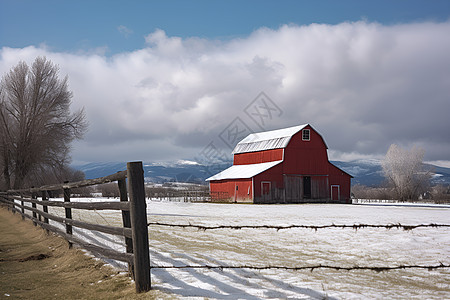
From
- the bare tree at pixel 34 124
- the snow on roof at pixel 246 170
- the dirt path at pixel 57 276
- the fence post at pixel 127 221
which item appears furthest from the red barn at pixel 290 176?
the fence post at pixel 127 221

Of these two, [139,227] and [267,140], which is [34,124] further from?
[139,227]

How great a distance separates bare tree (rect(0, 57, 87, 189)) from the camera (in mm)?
41062

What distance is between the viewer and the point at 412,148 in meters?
81.5

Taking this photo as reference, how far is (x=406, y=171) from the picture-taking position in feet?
259

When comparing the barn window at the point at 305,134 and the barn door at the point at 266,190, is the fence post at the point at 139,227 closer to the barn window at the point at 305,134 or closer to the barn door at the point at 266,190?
the barn door at the point at 266,190

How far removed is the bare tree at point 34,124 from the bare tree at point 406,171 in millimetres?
60180

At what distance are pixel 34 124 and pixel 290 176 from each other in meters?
26.6

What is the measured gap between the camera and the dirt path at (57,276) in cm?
628

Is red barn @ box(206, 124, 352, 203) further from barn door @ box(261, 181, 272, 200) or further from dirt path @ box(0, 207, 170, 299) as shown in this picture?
dirt path @ box(0, 207, 170, 299)

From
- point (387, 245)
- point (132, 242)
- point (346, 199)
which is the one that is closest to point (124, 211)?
point (132, 242)

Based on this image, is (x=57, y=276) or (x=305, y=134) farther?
(x=305, y=134)

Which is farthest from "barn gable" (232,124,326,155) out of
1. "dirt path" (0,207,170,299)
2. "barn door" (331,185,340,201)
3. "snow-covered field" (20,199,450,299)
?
"dirt path" (0,207,170,299)

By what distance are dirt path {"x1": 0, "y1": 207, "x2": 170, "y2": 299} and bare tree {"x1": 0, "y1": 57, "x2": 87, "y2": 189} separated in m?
32.9

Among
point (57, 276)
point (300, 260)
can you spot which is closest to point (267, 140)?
point (300, 260)
